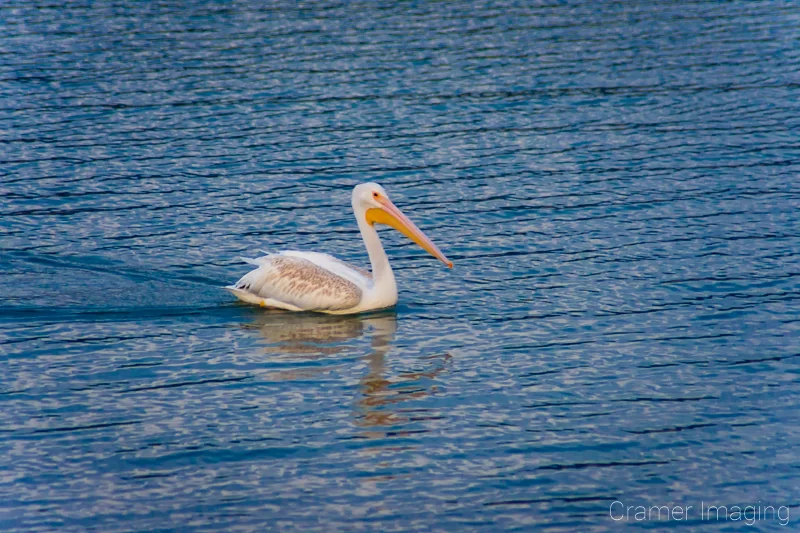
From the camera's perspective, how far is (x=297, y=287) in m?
12.6

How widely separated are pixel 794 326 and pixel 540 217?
178 inches

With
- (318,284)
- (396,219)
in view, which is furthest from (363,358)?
(396,219)

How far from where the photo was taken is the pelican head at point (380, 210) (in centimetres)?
1303

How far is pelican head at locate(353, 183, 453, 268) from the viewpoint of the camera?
13.0 metres

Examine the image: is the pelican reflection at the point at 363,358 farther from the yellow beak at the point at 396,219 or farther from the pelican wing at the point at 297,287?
the yellow beak at the point at 396,219

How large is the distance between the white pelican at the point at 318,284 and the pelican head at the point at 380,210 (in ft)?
0.07

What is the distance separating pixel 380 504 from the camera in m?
8.58

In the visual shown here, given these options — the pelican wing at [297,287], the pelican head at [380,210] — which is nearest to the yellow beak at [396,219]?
the pelican head at [380,210]

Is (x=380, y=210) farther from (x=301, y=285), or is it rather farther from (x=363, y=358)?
(x=363, y=358)

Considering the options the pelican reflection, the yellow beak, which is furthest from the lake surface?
the yellow beak

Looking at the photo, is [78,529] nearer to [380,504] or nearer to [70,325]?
[380,504]

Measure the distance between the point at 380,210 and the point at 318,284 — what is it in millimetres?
1213

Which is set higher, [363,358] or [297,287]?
[297,287]

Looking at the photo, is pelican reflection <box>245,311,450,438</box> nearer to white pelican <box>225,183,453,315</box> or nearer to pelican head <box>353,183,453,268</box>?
white pelican <box>225,183,453,315</box>
